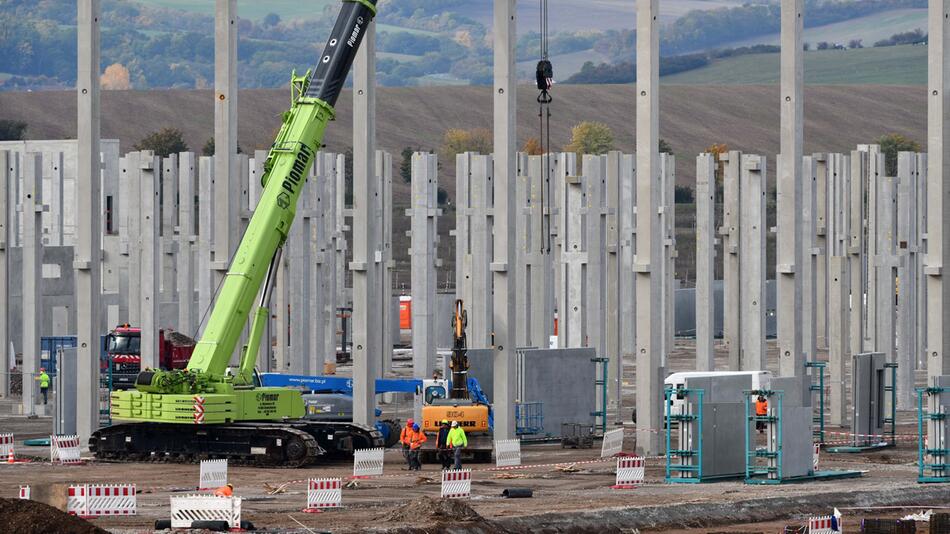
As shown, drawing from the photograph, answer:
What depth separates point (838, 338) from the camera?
131 ft

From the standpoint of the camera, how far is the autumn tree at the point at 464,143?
141250 millimetres

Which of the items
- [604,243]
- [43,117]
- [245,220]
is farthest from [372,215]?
[43,117]

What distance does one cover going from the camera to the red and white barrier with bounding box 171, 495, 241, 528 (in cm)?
2078

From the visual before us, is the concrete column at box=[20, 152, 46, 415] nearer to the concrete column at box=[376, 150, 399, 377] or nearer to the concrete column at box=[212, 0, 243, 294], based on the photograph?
the concrete column at box=[376, 150, 399, 377]

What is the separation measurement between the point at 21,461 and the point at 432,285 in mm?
13904

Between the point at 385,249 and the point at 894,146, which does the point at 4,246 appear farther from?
the point at 894,146

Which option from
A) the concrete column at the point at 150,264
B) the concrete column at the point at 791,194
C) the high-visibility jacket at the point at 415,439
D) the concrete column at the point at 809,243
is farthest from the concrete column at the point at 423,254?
the high-visibility jacket at the point at 415,439

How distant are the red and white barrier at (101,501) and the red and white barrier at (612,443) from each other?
11286mm

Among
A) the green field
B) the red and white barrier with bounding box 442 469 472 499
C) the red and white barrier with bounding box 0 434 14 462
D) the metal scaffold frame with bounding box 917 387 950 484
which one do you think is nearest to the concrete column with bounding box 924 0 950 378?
the metal scaffold frame with bounding box 917 387 950 484

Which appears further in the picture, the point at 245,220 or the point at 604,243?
the point at 604,243

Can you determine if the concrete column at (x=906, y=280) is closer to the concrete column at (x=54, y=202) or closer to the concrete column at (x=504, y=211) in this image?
the concrete column at (x=504, y=211)

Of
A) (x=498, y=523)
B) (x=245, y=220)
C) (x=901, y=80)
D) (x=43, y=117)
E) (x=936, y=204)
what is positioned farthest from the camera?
(x=901, y=80)

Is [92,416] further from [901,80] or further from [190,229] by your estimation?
[901,80]

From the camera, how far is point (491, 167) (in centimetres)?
4091
